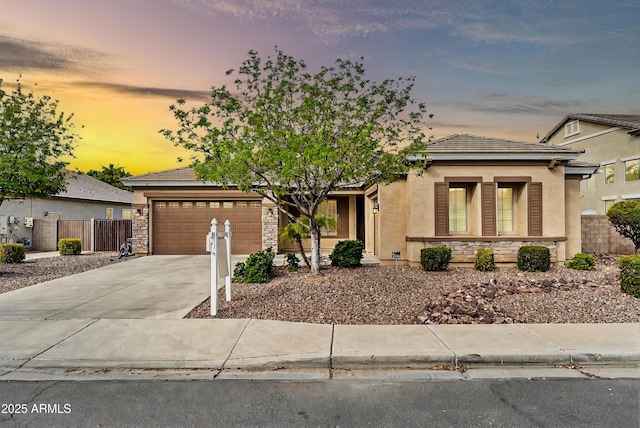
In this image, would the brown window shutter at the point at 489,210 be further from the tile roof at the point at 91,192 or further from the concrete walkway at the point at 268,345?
the tile roof at the point at 91,192

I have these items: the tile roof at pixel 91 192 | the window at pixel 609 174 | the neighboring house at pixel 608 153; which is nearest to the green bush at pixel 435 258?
the neighboring house at pixel 608 153

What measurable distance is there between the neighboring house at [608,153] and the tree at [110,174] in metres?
49.3

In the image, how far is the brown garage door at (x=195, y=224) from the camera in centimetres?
1653

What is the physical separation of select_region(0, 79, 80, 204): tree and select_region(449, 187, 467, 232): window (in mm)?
12437

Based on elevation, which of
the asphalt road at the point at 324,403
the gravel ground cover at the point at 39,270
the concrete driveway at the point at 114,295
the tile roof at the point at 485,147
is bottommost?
the asphalt road at the point at 324,403

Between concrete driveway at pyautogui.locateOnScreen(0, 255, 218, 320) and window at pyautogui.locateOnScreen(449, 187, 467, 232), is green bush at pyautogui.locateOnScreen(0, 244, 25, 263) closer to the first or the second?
concrete driveway at pyautogui.locateOnScreen(0, 255, 218, 320)

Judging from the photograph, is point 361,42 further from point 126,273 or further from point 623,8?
point 126,273

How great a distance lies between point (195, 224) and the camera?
16562 mm

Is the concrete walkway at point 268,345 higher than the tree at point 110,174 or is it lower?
lower

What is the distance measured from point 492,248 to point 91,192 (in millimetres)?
27401

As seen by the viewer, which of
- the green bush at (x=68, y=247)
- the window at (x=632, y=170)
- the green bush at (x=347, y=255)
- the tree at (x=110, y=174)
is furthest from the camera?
the tree at (x=110, y=174)

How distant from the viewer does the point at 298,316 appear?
6.35m

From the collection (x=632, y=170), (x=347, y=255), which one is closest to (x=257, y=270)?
(x=347, y=255)

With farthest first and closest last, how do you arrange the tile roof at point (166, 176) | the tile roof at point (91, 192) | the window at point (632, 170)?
the tile roof at point (91, 192) < the window at point (632, 170) < the tile roof at point (166, 176)
